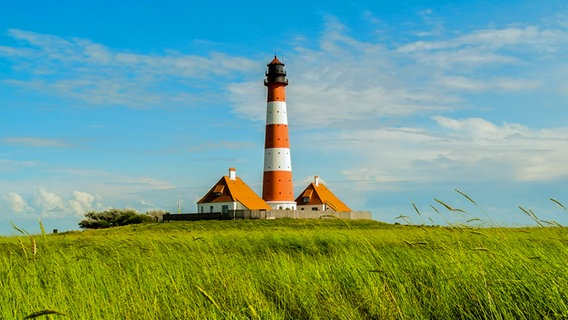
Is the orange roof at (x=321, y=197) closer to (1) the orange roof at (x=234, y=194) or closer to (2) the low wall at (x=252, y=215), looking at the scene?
(2) the low wall at (x=252, y=215)

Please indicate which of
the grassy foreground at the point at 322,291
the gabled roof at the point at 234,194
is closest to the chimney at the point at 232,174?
the gabled roof at the point at 234,194

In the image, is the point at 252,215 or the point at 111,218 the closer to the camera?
the point at 252,215

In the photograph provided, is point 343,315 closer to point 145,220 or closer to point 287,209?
point 287,209

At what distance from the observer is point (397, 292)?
19.4 feet

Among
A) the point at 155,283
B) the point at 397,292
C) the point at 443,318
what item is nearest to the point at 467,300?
the point at 443,318

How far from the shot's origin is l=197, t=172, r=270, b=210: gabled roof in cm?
4769

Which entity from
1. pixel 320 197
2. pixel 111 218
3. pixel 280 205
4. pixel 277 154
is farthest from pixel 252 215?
pixel 111 218

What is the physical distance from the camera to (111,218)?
51.6m

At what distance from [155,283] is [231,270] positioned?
3.18 ft

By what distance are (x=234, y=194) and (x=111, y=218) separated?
41.8 ft

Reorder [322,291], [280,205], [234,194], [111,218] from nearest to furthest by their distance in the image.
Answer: [322,291] < [280,205] < [234,194] < [111,218]

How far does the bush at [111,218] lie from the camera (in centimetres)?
5056

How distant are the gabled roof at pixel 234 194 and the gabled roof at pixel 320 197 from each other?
5.89 metres

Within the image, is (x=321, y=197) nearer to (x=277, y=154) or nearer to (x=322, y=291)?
(x=277, y=154)
